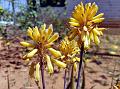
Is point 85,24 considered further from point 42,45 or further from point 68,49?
point 68,49

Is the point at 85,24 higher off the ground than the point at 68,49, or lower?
higher

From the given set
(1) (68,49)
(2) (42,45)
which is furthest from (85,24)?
(1) (68,49)

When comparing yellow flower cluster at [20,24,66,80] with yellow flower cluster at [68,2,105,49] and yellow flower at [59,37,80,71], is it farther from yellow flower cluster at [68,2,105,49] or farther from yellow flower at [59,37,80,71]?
yellow flower at [59,37,80,71]

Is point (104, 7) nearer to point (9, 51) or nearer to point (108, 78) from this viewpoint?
point (9, 51)

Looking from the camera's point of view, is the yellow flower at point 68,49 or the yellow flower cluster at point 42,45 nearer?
the yellow flower cluster at point 42,45

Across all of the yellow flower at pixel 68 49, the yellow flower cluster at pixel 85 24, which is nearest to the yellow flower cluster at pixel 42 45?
the yellow flower cluster at pixel 85 24

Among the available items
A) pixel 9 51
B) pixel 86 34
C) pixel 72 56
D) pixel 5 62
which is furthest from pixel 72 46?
pixel 9 51

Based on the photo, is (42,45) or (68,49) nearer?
(42,45)

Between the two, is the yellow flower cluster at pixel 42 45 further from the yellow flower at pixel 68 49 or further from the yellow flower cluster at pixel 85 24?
the yellow flower at pixel 68 49
